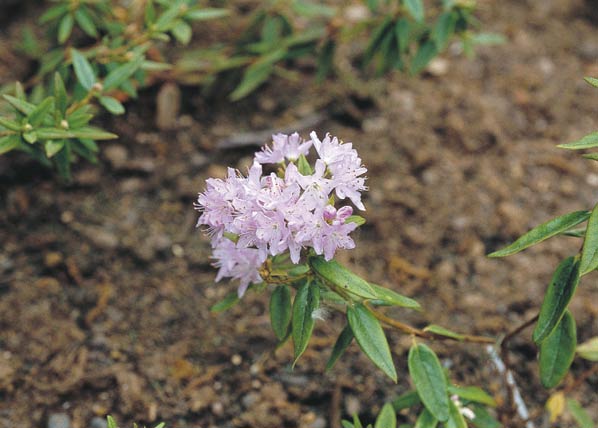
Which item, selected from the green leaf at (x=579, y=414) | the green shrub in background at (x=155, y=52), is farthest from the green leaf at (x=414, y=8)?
the green leaf at (x=579, y=414)

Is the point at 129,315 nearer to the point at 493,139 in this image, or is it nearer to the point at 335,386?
the point at 335,386

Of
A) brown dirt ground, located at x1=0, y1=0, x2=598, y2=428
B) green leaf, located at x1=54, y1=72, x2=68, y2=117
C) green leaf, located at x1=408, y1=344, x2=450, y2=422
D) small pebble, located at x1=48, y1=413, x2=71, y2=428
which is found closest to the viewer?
green leaf, located at x1=408, y1=344, x2=450, y2=422

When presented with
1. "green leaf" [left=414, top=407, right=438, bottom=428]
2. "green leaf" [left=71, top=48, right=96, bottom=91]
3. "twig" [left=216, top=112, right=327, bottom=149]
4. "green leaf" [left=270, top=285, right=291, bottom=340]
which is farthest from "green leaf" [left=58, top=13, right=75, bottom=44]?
"green leaf" [left=414, top=407, right=438, bottom=428]

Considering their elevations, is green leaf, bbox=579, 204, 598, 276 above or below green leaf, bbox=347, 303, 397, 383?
above

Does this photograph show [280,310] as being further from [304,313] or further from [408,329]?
[408,329]

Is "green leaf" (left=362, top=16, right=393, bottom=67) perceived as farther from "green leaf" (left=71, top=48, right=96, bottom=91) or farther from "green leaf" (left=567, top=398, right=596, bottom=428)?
"green leaf" (left=567, top=398, right=596, bottom=428)
